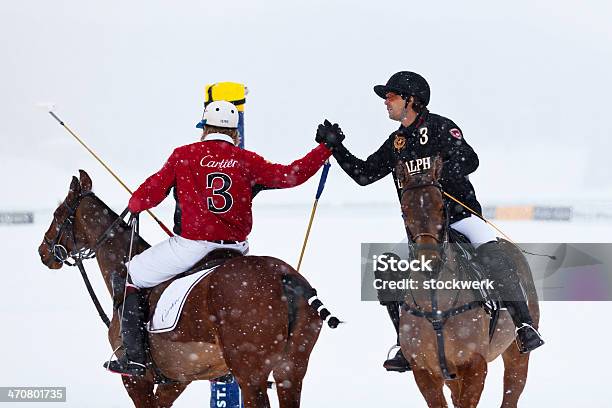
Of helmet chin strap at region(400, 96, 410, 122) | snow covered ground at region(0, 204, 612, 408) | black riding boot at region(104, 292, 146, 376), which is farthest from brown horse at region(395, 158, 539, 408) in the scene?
snow covered ground at region(0, 204, 612, 408)

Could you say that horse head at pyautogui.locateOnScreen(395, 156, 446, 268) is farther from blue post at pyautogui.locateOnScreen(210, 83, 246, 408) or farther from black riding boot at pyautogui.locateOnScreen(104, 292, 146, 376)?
black riding boot at pyautogui.locateOnScreen(104, 292, 146, 376)

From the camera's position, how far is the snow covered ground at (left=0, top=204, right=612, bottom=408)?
833 cm

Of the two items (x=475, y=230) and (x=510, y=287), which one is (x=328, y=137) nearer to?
(x=475, y=230)

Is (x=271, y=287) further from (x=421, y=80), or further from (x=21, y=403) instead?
(x=21, y=403)

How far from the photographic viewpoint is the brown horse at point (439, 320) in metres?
4.84

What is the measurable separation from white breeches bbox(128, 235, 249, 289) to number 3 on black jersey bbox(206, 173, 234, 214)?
0.22 m

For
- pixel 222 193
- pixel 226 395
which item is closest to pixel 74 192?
pixel 222 193

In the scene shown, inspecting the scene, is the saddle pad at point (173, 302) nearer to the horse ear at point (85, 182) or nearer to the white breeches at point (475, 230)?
the horse ear at point (85, 182)

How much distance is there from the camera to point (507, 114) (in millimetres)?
Result: 53688

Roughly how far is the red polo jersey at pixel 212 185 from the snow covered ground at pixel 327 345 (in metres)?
3.20

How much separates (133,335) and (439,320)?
1.89 meters

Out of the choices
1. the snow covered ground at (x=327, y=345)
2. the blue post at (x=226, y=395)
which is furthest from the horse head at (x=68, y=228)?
the snow covered ground at (x=327, y=345)

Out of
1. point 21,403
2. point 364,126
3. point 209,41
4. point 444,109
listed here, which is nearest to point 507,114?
point 444,109

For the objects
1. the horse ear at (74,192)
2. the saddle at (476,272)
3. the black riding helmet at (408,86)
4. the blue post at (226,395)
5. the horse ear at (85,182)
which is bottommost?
the blue post at (226,395)
